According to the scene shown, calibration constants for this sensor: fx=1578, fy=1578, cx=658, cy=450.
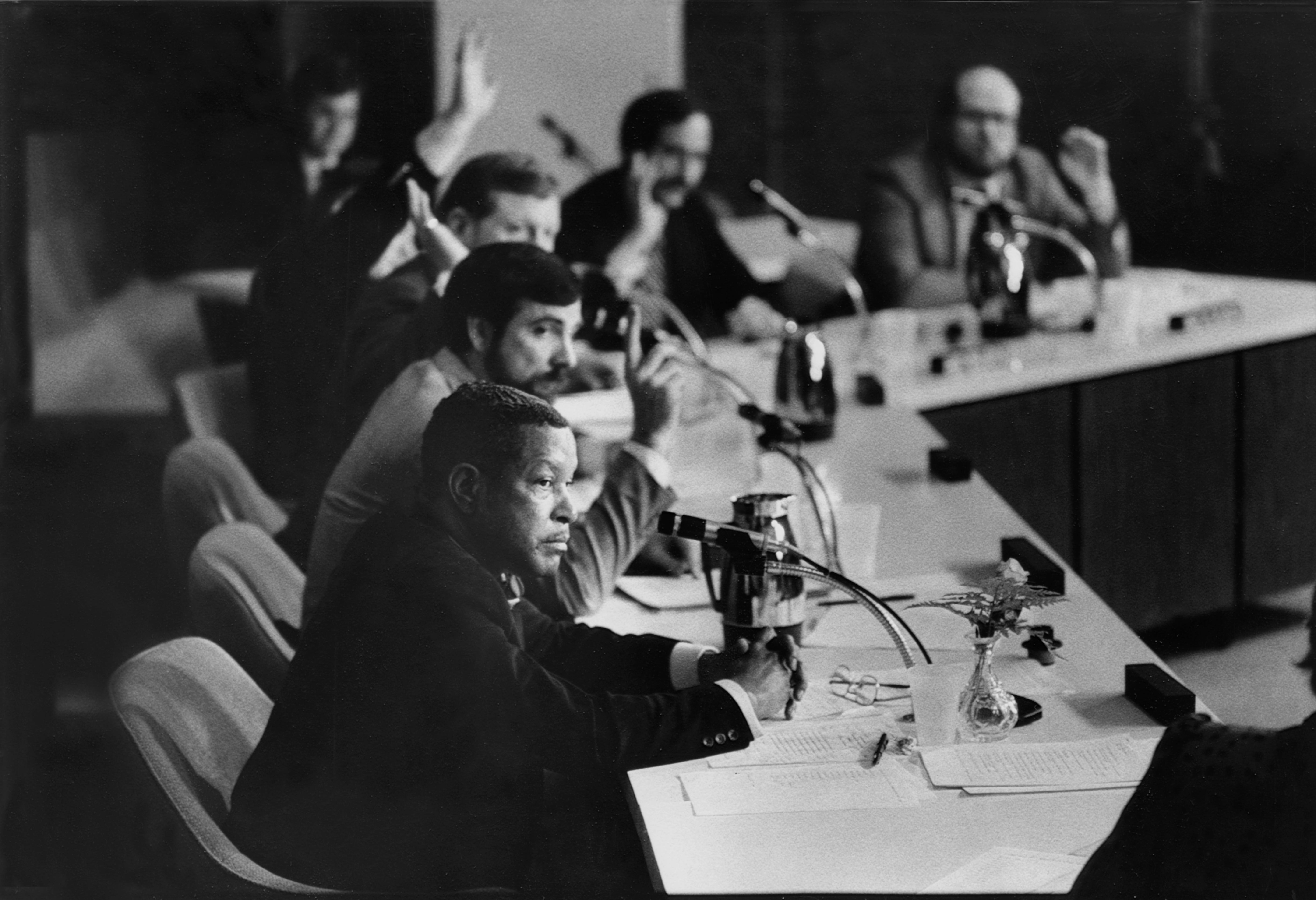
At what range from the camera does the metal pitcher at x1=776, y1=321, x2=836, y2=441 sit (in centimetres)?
343

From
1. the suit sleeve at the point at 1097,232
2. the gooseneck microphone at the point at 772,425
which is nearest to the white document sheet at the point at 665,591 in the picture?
the gooseneck microphone at the point at 772,425

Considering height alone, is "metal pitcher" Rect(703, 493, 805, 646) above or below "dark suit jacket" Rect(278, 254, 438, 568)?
below

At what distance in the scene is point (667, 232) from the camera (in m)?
4.62

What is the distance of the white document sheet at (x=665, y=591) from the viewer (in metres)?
2.41

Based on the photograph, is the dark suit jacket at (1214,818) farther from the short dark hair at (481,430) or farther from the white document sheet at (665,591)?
the white document sheet at (665,591)

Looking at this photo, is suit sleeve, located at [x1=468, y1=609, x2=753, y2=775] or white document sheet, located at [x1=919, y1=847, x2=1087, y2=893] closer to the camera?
white document sheet, located at [x1=919, y1=847, x2=1087, y2=893]

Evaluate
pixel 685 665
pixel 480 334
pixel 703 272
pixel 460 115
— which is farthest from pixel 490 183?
pixel 703 272

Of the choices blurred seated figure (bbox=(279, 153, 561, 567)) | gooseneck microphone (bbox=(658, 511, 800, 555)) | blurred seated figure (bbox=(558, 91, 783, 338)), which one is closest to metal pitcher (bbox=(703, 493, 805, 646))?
gooseneck microphone (bbox=(658, 511, 800, 555))

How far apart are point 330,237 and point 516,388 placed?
2.03ft

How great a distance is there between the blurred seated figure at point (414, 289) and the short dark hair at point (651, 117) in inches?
56.1

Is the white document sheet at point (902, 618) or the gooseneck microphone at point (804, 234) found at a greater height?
the gooseneck microphone at point (804, 234)

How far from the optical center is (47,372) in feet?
9.64

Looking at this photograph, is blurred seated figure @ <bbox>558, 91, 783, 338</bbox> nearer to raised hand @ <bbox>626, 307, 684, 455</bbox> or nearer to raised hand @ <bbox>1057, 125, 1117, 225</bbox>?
raised hand @ <bbox>1057, 125, 1117, 225</bbox>

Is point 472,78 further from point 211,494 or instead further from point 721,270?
point 721,270
